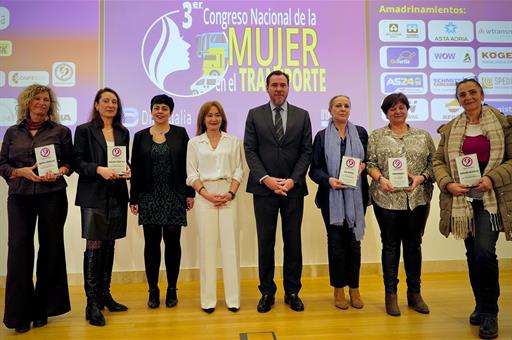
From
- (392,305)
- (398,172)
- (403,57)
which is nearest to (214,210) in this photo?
(398,172)

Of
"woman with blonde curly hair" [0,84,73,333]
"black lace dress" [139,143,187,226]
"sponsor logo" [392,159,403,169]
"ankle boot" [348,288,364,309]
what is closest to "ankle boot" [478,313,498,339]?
"ankle boot" [348,288,364,309]

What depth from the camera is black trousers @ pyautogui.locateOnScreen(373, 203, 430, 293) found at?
109 inches

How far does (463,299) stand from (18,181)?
3442 millimetres

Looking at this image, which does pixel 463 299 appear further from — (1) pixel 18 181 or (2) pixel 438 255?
(1) pixel 18 181

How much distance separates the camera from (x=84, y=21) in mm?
3969

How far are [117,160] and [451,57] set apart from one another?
3676mm

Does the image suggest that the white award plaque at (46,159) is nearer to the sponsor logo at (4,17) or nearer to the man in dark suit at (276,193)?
the man in dark suit at (276,193)

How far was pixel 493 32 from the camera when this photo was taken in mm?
4312

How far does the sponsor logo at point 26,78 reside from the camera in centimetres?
395

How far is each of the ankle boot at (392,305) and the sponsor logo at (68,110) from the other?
3.35m

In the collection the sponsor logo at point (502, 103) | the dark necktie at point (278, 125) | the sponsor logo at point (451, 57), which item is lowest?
the dark necktie at point (278, 125)

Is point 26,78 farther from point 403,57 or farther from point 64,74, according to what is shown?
point 403,57

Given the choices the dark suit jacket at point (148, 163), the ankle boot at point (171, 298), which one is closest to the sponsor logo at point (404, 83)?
the dark suit jacket at point (148, 163)

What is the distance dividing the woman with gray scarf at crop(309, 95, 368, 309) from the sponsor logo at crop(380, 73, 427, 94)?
1450mm
